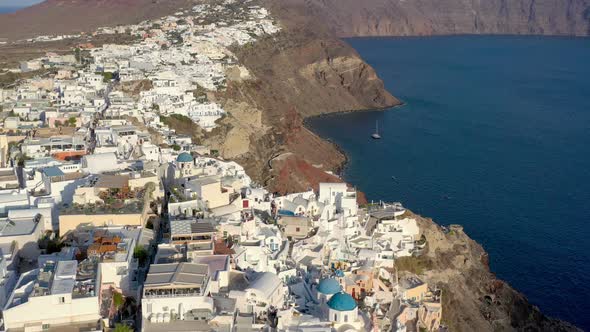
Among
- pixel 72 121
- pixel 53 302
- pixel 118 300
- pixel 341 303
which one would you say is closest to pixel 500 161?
pixel 72 121

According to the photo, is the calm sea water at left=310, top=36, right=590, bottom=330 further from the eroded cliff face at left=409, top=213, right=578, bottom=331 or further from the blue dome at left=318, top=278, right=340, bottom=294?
the blue dome at left=318, top=278, right=340, bottom=294

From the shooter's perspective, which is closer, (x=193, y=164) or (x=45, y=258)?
(x=45, y=258)

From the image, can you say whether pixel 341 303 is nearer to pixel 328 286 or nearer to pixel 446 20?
pixel 328 286

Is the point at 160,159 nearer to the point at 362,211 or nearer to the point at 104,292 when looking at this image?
the point at 362,211

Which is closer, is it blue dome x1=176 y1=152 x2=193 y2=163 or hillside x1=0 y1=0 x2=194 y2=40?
A: blue dome x1=176 y1=152 x2=193 y2=163

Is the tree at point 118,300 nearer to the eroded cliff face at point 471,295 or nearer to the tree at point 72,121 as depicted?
the eroded cliff face at point 471,295

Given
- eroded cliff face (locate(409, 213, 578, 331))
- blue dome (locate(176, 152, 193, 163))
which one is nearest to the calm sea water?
eroded cliff face (locate(409, 213, 578, 331))

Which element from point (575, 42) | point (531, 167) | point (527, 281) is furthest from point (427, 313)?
point (575, 42)
